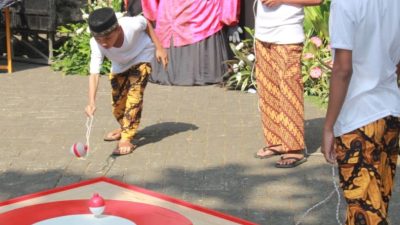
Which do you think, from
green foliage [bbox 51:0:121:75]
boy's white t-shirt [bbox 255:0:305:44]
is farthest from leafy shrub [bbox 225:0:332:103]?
boy's white t-shirt [bbox 255:0:305:44]

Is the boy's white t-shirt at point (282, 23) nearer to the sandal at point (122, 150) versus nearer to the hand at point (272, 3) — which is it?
the hand at point (272, 3)

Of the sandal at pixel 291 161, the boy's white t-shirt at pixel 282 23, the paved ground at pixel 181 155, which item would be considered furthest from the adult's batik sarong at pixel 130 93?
the sandal at pixel 291 161

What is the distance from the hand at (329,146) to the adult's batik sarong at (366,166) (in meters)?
0.03

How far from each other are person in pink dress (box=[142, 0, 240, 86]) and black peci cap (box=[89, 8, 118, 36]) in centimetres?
353

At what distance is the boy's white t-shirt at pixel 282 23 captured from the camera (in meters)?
5.38

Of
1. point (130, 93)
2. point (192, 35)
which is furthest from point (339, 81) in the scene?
point (192, 35)

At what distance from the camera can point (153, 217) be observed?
11.8 ft

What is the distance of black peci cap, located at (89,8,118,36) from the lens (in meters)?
5.27

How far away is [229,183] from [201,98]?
3.16 m

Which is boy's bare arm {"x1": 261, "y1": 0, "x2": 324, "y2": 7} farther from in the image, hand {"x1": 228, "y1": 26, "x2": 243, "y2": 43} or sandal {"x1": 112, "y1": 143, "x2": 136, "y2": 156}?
hand {"x1": 228, "y1": 26, "x2": 243, "y2": 43}

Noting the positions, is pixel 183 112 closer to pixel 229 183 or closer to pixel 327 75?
pixel 327 75

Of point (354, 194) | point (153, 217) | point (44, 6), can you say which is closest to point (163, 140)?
point (153, 217)

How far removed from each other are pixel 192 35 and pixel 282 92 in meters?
3.60

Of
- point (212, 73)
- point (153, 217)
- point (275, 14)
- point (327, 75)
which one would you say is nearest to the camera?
point (153, 217)
